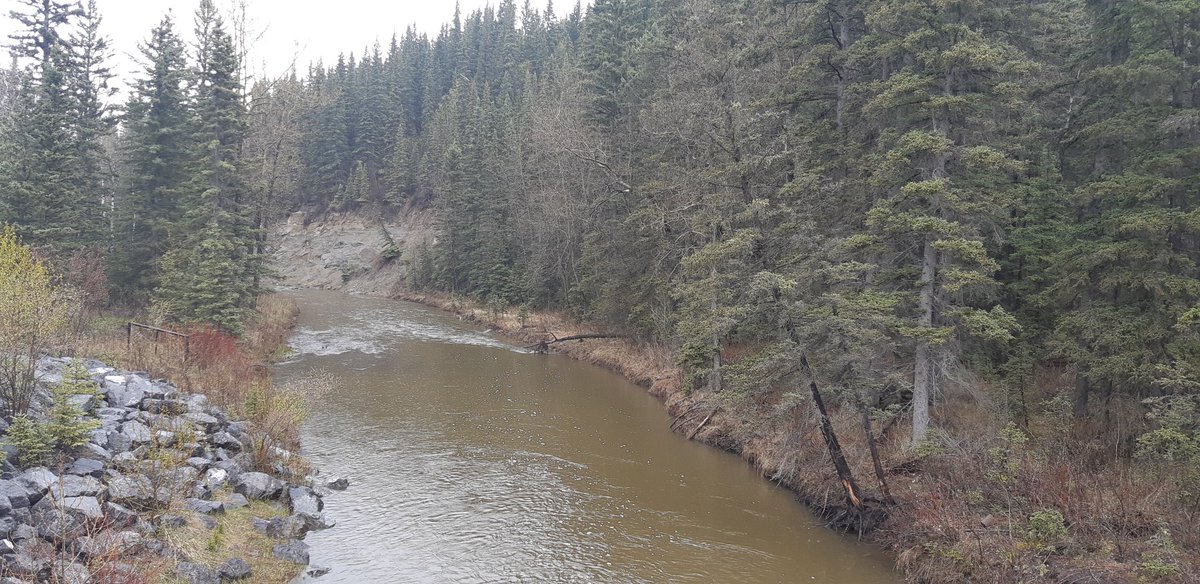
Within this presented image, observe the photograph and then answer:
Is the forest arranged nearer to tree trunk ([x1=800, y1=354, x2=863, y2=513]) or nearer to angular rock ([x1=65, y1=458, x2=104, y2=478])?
tree trunk ([x1=800, y1=354, x2=863, y2=513])

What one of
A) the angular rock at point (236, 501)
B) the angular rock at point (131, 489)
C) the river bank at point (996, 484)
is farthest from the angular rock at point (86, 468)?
the river bank at point (996, 484)

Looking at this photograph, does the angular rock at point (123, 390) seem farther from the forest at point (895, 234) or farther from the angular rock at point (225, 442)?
the forest at point (895, 234)

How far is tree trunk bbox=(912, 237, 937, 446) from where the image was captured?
41.3 feet

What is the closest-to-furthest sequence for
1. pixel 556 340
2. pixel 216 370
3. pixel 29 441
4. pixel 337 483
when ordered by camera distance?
pixel 29 441
pixel 337 483
pixel 216 370
pixel 556 340

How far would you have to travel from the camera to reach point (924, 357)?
12.8 metres

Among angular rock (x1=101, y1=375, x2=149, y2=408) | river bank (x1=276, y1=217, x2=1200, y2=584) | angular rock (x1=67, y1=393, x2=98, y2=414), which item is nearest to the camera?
river bank (x1=276, y1=217, x2=1200, y2=584)

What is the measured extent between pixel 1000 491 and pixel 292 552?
11671 millimetres

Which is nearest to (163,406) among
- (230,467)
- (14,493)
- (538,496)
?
(230,467)

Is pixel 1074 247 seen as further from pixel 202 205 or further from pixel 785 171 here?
pixel 202 205

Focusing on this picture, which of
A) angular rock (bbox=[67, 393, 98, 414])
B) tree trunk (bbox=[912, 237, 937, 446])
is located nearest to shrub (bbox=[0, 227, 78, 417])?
angular rock (bbox=[67, 393, 98, 414])

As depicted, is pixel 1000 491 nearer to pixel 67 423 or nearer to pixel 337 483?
pixel 337 483

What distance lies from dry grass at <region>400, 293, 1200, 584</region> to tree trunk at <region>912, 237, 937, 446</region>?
640 mm

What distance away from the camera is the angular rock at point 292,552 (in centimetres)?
949

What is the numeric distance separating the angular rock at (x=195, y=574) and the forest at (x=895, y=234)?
940cm
